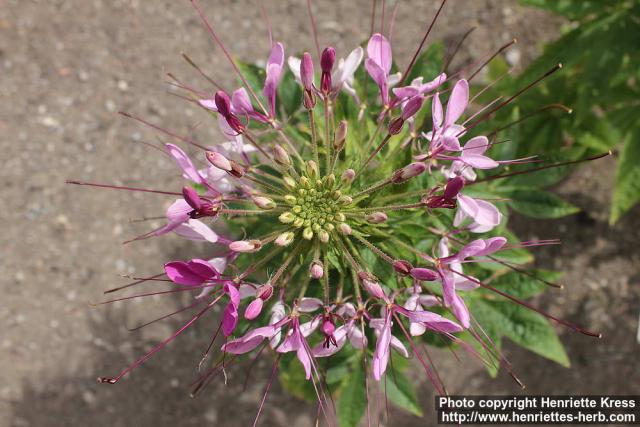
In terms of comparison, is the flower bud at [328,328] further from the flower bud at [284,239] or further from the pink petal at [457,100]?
the pink petal at [457,100]

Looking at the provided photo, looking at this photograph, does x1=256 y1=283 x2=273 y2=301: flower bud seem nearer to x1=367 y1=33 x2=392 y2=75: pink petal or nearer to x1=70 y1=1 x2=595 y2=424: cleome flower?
x1=70 y1=1 x2=595 y2=424: cleome flower

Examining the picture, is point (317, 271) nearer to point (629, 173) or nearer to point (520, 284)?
point (520, 284)

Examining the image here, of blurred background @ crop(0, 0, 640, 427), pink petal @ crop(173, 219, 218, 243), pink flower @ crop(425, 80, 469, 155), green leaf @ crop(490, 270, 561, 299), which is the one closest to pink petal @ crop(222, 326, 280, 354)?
pink petal @ crop(173, 219, 218, 243)

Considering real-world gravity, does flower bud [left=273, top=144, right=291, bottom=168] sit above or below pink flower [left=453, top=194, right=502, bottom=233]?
below

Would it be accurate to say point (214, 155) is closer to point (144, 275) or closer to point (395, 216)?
point (395, 216)

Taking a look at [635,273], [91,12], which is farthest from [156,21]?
[635,273]

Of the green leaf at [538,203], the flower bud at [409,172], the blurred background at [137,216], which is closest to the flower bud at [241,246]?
the flower bud at [409,172]
